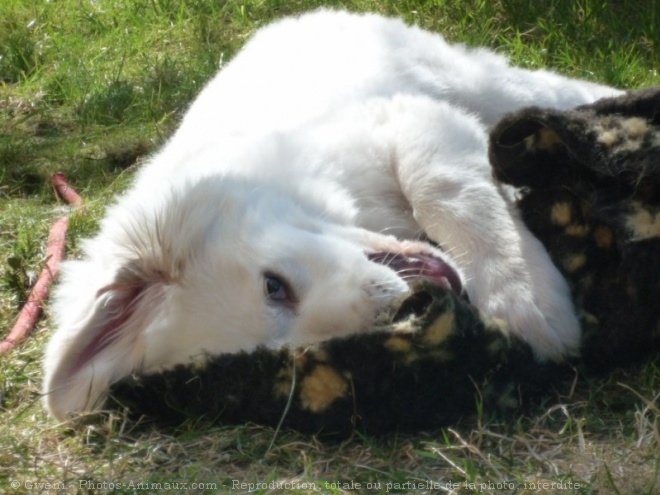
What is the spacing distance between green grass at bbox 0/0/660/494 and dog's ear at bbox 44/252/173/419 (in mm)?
104

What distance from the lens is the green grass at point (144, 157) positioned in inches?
109

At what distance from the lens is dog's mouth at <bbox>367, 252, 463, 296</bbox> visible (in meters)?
3.33

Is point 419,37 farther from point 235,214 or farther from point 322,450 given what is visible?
point 322,450

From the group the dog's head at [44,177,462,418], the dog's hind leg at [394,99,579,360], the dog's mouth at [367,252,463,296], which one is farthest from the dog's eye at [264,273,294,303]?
the dog's hind leg at [394,99,579,360]

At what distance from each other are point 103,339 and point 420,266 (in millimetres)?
1014

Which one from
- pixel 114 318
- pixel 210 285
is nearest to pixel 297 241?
pixel 210 285

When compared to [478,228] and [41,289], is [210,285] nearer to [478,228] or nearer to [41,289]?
[478,228]

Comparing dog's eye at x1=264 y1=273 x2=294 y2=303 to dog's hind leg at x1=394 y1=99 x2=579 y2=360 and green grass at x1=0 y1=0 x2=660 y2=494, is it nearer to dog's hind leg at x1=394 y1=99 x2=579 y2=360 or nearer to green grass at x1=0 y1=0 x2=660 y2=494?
green grass at x1=0 y1=0 x2=660 y2=494

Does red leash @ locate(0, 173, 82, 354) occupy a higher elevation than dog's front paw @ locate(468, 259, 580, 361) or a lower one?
lower

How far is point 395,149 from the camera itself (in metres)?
3.92

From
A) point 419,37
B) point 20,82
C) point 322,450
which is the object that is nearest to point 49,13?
point 20,82

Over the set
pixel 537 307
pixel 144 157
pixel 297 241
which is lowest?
pixel 144 157

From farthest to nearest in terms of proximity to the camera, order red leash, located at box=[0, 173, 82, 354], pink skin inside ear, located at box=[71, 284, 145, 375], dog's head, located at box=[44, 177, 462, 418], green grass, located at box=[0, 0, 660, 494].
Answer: red leash, located at box=[0, 173, 82, 354]
pink skin inside ear, located at box=[71, 284, 145, 375]
dog's head, located at box=[44, 177, 462, 418]
green grass, located at box=[0, 0, 660, 494]

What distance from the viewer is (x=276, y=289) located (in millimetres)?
3205
